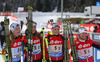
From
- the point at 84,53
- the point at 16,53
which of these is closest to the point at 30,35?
the point at 16,53

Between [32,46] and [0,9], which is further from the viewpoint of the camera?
[0,9]

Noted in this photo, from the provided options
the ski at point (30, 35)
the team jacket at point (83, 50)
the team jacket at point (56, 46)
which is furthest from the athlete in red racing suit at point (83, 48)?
the ski at point (30, 35)

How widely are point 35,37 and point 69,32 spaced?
0.89 m

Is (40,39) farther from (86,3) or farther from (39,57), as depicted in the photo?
(86,3)

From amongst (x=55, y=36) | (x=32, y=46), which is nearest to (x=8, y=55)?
(x=32, y=46)

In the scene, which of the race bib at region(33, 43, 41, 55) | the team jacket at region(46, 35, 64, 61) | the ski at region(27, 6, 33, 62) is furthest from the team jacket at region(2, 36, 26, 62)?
the team jacket at region(46, 35, 64, 61)

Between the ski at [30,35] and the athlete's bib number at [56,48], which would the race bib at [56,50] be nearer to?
the athlete's bib number at [56,48]

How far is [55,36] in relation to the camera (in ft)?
11.8

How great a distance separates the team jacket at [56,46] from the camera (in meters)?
3.59

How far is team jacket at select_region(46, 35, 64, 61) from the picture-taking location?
3.59 meters

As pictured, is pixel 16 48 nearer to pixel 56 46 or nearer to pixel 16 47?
pixel 16 47

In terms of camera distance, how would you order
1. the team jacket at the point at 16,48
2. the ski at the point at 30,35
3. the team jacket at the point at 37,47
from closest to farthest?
the ski at the point at 30,35
the team jacket at the point at 16,48
the team jacket at the point at 37,47

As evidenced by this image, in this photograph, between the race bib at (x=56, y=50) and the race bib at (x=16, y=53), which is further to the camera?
the race bib at (x=56, y=50)

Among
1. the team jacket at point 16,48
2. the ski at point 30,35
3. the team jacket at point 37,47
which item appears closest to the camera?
the ski at point 30,35
